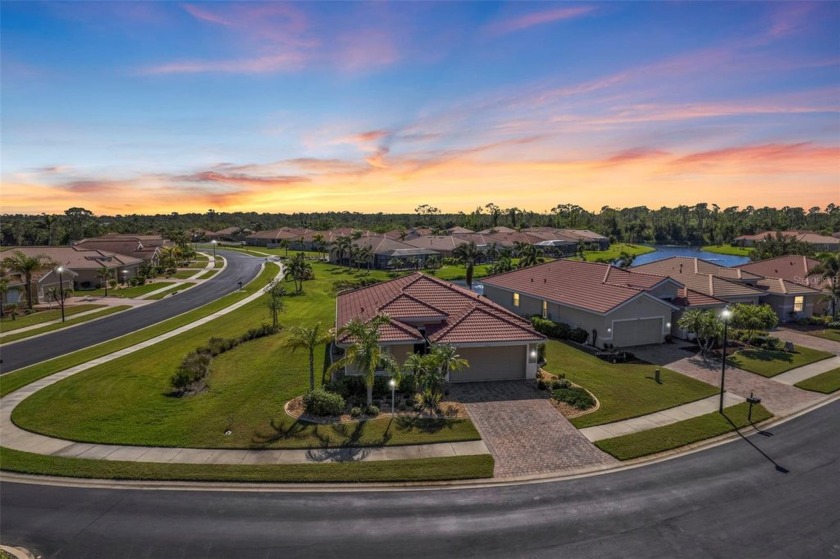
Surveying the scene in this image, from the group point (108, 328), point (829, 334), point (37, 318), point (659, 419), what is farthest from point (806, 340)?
point (37, 318)

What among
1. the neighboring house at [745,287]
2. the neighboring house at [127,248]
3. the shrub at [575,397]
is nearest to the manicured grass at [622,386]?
the shrub at [575,397]

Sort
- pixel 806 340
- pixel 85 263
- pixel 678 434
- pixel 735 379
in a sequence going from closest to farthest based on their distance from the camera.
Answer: pixel 678 434 → pixel 735 379 → pixel 806 340 → pixel 85 263

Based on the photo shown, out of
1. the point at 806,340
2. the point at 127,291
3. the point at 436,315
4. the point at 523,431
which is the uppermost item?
the point at 436,315

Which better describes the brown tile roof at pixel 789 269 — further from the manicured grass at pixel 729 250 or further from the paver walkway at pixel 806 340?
the manicured grass at pixel 729 250

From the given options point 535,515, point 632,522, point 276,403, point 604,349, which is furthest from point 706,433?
point 276,403

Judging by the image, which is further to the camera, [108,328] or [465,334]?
[108,328]

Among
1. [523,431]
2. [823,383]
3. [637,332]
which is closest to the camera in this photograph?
[523,431]

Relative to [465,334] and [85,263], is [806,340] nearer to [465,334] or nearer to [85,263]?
[465,334]

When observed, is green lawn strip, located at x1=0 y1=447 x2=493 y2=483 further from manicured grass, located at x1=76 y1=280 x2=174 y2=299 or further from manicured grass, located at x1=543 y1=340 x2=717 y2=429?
manicured grass, located at x1=76 y1=280 x2=174 y2=299
